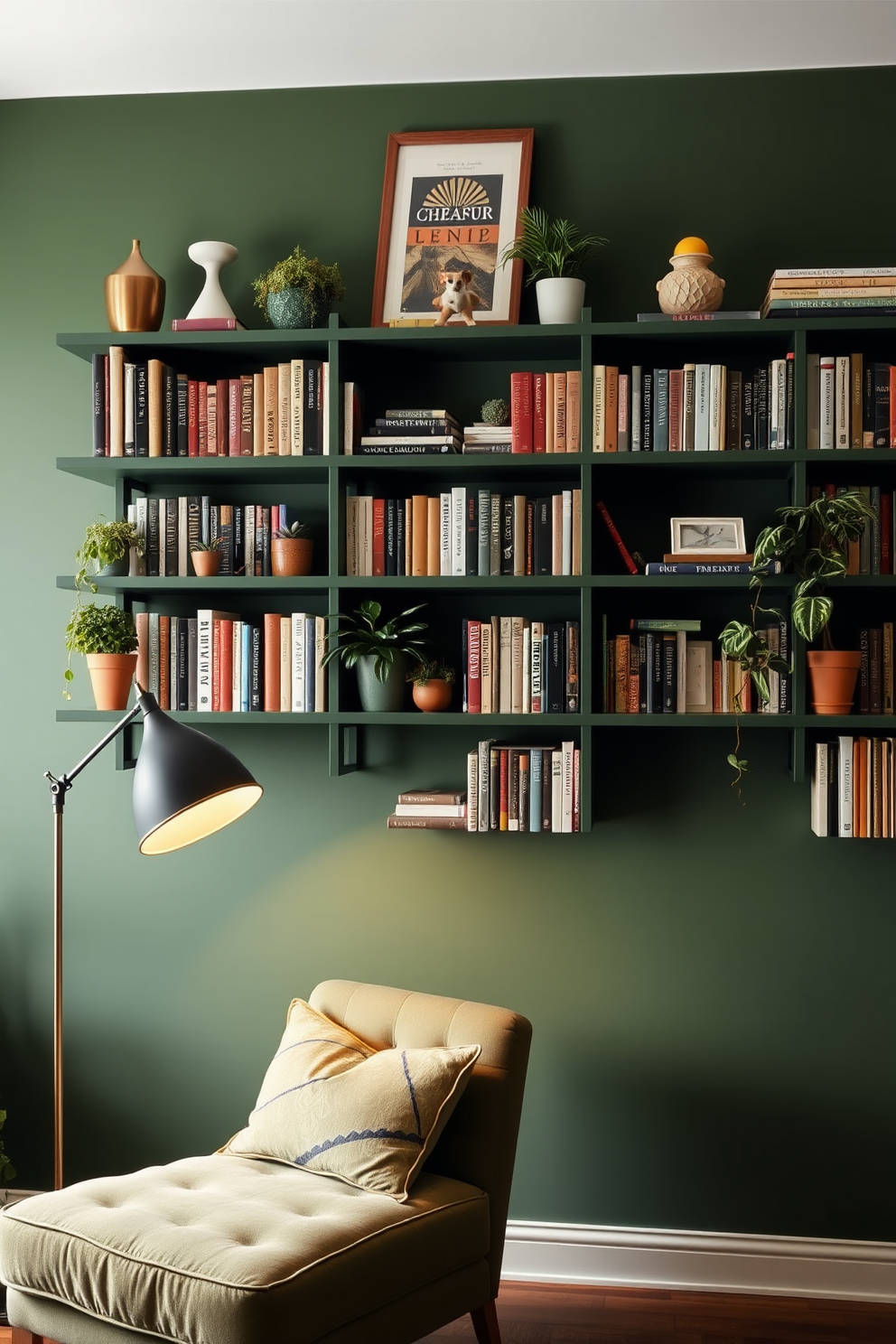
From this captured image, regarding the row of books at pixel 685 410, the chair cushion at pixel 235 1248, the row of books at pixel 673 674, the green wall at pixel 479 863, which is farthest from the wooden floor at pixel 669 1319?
the row of books at pixel 685 410

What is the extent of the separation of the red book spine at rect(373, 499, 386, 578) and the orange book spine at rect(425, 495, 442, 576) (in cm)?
10

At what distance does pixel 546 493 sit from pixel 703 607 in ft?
1.56

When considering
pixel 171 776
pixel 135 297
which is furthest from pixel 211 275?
pixel 171 776

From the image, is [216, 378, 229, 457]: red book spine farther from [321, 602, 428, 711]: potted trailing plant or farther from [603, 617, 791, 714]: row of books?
[603, 617, 791, 714]: row of books

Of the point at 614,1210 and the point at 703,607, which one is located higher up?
the point at 703,607

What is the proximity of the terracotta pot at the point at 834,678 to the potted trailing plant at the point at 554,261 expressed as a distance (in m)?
0.96

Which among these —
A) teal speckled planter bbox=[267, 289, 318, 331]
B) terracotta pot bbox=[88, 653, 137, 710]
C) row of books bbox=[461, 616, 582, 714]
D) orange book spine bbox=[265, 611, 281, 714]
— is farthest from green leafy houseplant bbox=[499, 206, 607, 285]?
terracotta pot bbox=[88, 653, 137, 710]

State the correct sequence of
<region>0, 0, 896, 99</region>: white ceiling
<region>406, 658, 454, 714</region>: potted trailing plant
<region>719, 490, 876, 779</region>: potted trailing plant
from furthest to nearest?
<region>406, 658, 454, 714</region>: potted trailing plant → <region>0, 0, 896, 99</region>: white ceiling → <region>719, 490, 876, 779</region>: potted trailing plant

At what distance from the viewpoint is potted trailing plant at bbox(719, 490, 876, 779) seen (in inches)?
93.4

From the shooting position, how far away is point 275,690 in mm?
2611

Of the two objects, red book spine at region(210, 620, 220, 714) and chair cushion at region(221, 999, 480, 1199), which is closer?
chair cushion at region(221, 999, 480, 1199)

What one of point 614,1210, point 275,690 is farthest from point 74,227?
point 614,1210

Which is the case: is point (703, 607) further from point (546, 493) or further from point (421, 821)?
point (421, 821)

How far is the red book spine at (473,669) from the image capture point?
257 cm
